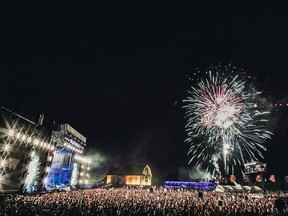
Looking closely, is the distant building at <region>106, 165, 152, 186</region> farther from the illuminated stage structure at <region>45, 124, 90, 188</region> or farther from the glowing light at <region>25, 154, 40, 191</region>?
the glowing light at <region>25, 154, 40, 191</region>

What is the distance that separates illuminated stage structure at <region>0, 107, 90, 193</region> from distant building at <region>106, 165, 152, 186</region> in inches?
884

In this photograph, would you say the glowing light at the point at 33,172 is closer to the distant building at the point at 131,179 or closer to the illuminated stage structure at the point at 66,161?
the illuminated stage structure at the point at 66,161

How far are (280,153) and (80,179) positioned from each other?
221 ft

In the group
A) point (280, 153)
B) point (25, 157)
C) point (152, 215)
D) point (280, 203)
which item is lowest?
point (152, 215)

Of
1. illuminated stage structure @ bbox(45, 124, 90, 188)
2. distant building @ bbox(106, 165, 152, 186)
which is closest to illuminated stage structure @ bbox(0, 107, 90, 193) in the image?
illuminated stage structure @ bbox(45, 124, 90, 188)

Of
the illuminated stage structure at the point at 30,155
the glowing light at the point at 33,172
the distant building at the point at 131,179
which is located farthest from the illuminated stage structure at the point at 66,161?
the distant building at the point at 131,179

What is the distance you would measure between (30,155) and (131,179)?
4635 centimetres

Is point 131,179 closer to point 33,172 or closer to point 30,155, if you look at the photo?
point 33,172

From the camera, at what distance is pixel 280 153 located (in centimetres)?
6994

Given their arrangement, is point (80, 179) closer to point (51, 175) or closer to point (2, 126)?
point (51, 175)

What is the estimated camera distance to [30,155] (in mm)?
30234

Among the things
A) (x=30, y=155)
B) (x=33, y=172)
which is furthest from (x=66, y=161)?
(x=30, y=155)

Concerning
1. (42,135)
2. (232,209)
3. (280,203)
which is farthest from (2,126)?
(280,203)

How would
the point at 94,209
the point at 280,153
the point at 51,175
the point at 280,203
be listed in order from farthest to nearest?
the point at 280,153
the point at 51,175
the point at 94,209
the point at 280,203
